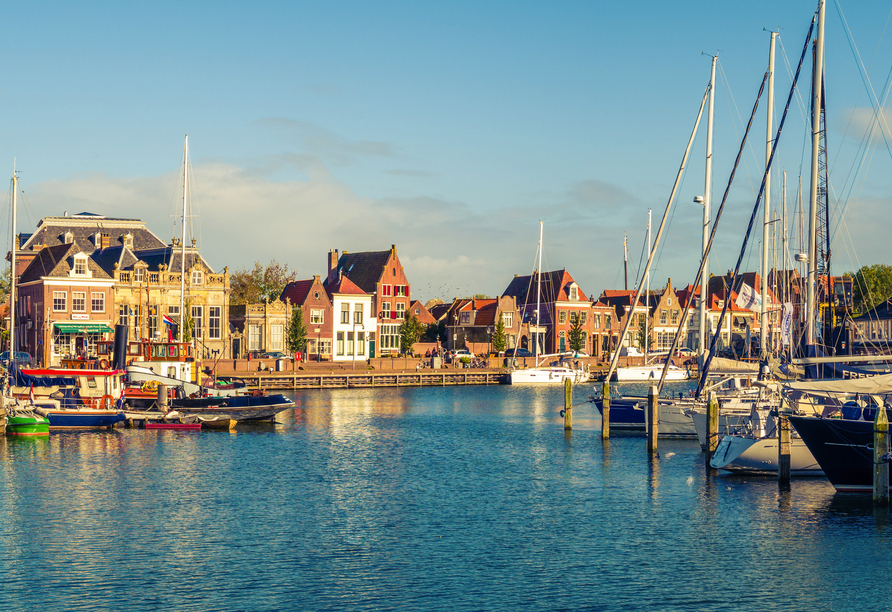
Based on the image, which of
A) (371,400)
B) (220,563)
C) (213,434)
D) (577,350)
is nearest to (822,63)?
(220,563)

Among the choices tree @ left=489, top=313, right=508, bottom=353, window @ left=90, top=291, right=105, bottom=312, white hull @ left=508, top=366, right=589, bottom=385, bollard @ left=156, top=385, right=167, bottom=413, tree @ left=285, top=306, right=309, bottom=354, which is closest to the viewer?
bollard @ left=156, top=385, right=167, bottom=413

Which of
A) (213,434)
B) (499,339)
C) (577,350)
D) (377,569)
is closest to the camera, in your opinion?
(377,569)

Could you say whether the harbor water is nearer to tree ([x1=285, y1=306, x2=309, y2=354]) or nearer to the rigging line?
the rigging line

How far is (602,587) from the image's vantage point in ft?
81.1

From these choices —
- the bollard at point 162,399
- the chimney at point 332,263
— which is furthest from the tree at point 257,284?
the bollard at point 162,399

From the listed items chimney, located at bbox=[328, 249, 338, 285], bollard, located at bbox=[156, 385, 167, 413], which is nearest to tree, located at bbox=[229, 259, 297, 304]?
chimney, located at bbox=[328, 249, 338, 285]

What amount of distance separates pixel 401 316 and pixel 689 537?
94.4m

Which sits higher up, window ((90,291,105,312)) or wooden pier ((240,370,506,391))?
window ((90,291,105,312))

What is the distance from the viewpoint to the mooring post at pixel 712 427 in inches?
1658

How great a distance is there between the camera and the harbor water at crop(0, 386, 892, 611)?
2408 cm

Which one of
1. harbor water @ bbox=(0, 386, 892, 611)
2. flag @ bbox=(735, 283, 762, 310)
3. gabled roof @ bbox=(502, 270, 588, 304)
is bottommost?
harbor water @ bbox=(0, 386, 892, 611)

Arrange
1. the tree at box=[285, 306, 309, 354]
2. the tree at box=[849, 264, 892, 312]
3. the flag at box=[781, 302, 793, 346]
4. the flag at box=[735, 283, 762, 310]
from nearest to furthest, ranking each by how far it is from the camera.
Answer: the flag at box=[735, 283, 762, 310] → the flag at box=[781, 302, 793, 346] → the tree at box=[285, 306, 309, 354] → the tree at box=[849, 264, 892, 312]

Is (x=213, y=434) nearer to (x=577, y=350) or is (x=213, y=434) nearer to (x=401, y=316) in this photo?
(x=401, y=316)

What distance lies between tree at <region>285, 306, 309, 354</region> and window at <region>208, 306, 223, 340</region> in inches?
328
